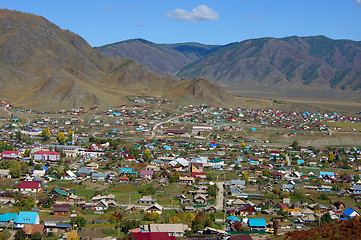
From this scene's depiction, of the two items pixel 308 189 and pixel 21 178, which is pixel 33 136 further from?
pixel 308 189

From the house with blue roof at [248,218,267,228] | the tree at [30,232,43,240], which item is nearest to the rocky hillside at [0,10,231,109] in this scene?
the tree at [30,232,43,240]

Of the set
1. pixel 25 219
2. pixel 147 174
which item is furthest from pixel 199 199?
pixel 25 219

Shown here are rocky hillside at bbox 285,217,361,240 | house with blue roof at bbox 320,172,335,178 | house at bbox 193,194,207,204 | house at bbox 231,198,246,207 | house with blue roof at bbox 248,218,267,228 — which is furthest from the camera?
house with blue roof at bbox 320,172,335,178

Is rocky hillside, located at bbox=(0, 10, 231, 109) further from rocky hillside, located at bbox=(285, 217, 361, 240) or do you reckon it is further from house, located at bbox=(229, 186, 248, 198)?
rocky hillside, located at bbox=(285, 217, 361, 240)

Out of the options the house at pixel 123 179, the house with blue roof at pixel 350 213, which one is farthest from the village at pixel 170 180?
the house at pixel 123 179

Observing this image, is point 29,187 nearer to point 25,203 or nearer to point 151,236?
point 25,203

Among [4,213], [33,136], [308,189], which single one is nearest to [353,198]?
[308,189]

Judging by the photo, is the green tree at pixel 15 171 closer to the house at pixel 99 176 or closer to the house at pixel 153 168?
the house at pixel 99 176
